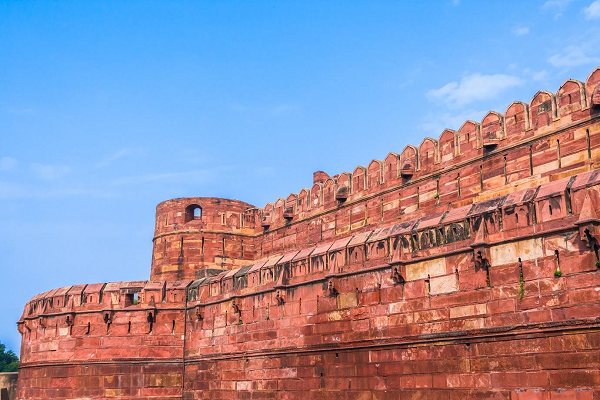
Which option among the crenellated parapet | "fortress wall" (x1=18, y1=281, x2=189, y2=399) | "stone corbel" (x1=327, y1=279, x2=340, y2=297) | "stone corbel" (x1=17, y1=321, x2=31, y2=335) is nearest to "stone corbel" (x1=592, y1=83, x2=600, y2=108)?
the crenellated parapet

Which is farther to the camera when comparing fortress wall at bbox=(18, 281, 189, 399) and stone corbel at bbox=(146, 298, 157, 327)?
stone corbel at bbox=(146, 298, 157, 327)

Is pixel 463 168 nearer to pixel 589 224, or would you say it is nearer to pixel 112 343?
pixel 589 224

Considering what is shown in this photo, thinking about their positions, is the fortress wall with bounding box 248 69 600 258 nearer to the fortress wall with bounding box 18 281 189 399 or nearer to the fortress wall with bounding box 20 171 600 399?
the fortress wall with bounding box 20 171 600 399

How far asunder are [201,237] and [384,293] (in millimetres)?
11665

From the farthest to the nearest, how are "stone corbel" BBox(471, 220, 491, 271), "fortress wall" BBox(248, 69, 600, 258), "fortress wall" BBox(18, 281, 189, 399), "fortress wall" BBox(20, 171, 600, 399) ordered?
1. "fortress wall" BBox(18, 281, 189, 399)
2. "fortress wall" BBox(248, 69, 600, 258)
3. "stone corbel" BBox(471, 220, 491, 271)
4. "fortress wall" BBox(20, 171, 600, 399)

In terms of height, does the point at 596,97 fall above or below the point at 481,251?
above

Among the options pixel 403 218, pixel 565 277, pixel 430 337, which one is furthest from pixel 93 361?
pixel 565 277

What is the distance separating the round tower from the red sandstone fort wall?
0.06 m

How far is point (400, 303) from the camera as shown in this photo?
14.9 metres

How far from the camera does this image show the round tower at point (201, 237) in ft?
83.5

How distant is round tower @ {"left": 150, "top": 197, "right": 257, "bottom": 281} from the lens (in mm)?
25438

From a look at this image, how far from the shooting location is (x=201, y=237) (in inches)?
1009

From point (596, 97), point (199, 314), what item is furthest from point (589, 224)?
point (199, 314)

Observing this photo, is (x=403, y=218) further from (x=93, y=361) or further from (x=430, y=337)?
(x=93, y=361)
